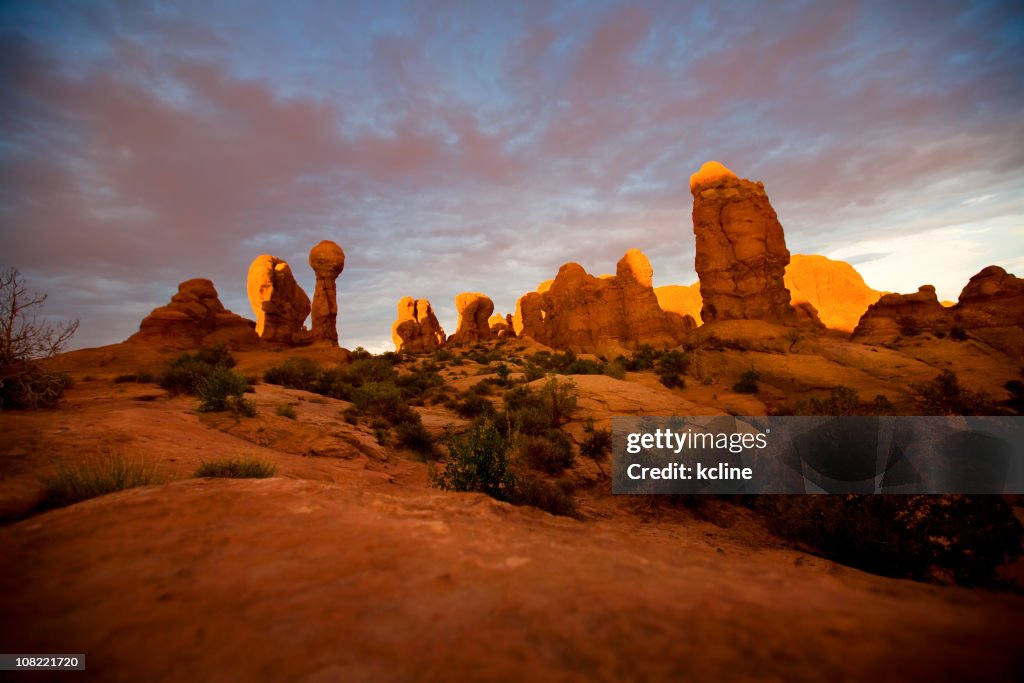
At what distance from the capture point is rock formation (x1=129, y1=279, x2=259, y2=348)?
28.4 meters

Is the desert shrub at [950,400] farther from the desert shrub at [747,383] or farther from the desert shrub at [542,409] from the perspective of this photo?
the desert shrub at [542,409]

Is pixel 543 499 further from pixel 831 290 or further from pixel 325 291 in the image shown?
pixel 831 290

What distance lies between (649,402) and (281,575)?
10920mm

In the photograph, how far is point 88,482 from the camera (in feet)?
11.3

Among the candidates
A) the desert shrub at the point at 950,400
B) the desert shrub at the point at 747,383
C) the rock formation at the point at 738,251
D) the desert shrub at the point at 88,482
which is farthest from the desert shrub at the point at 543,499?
the rock formation at the point at 738,251

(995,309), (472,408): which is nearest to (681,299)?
(995,309)

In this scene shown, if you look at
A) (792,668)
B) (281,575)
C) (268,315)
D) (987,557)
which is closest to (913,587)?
(792,668)

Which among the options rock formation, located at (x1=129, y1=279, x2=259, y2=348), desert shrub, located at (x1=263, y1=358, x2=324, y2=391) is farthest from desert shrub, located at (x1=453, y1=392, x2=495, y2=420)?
rock formation, located at (x1=129, y1=279, x2=259, y2=348)

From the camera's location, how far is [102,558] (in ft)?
7.31

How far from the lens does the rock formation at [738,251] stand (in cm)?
2811

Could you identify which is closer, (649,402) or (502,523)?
(502,523)

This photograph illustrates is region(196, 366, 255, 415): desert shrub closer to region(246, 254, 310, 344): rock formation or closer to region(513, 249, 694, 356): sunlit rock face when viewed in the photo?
region(246, 254, 310, 344): rock formation

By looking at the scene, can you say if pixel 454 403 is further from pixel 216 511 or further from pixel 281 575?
pixel 281 575

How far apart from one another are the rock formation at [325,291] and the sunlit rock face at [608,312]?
25.0 metres
